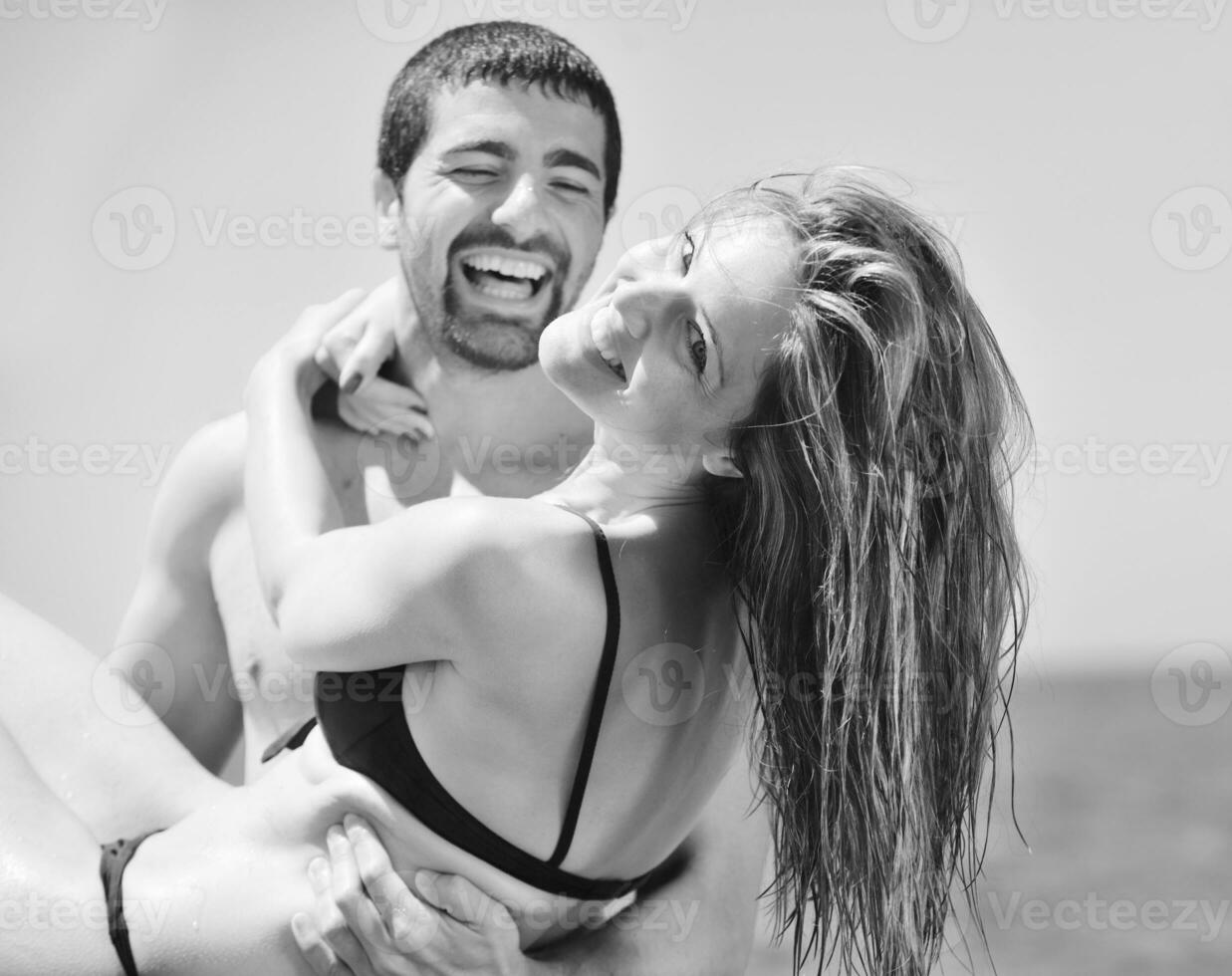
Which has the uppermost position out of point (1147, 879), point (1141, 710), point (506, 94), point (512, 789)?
point (506, 94)

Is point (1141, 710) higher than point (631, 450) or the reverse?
the reverse

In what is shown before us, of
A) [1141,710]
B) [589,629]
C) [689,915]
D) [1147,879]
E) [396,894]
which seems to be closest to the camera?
[589,629]

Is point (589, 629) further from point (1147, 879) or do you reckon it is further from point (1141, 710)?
point (1141, 710)

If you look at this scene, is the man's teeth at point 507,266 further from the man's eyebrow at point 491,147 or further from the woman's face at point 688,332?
the woman's face at point 688,332

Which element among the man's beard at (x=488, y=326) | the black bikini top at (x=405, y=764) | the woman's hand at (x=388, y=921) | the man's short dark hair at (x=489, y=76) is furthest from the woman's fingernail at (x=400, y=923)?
the man's short dark hair at (x=489, y=76)

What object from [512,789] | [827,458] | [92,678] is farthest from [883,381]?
[92,678]

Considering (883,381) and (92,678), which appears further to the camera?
(92,678)

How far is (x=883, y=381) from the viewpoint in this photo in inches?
97.8

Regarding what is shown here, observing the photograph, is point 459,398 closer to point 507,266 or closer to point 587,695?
point 507,266

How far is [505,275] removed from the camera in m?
3.44

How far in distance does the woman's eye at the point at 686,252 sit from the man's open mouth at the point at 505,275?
0.89 m

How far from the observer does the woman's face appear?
2.47m

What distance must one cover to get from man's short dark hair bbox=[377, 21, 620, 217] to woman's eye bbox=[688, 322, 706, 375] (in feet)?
3.54

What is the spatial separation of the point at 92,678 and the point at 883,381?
1.86 m
